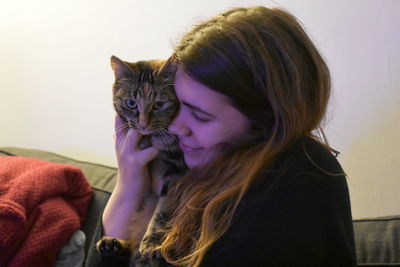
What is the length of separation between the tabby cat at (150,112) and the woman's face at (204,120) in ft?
0.42

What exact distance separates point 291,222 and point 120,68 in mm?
724

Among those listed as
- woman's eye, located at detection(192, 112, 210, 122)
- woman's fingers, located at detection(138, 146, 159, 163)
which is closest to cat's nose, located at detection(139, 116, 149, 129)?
woman's fingers, located at detection(138, 146, 159, 163)

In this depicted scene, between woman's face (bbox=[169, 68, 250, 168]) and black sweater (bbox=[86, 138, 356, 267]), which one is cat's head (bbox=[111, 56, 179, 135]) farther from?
black sweater (bbox=[86, 138, 356, 267])

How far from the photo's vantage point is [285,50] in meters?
0.85

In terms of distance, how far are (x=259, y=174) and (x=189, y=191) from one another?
0.71 feet

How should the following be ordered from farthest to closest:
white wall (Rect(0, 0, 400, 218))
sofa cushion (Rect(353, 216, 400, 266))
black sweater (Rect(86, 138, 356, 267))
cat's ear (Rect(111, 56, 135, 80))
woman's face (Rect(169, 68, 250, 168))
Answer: white wall (Rect(0, 0, 400, 218)), cat's ear (Rect(111, 56, 135, 80)), sofa cushion (Rect(353, 216, 400, 266)), woman's face (Rect(169, 68, 250, 168)), black sweater (Rect(86, 138, 356, 267))

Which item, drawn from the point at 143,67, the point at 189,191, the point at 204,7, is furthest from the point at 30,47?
the point at 189,191

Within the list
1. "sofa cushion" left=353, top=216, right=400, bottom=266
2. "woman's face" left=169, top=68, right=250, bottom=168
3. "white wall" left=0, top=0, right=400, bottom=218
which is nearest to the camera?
"woman's face" left=169, top=68, right=250, bottom=168

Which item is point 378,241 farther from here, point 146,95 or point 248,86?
point 146,95

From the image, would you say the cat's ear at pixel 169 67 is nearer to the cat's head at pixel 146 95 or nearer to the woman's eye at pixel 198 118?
the cat's head at pixel 146 95

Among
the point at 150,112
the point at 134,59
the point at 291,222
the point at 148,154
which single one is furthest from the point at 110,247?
the point at 134,59

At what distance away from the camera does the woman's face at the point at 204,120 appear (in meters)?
0.87

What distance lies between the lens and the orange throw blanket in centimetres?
116

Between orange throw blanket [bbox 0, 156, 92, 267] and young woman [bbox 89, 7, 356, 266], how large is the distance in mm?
519
